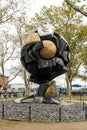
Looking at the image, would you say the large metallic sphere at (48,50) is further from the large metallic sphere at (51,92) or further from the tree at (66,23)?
the tree at (66,23)

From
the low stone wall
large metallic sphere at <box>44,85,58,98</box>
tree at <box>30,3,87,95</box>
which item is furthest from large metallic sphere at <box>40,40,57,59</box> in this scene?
tree at <box>30,3,87,95</box>

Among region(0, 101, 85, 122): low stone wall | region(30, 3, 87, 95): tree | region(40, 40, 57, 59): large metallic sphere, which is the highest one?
region(30, 3, 87, 95): tree

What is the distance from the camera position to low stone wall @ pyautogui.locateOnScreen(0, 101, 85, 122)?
21766 millimetres

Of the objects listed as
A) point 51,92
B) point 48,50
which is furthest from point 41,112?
point 48,50

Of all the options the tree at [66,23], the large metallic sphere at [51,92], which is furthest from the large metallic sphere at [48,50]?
the tree at [66,23]

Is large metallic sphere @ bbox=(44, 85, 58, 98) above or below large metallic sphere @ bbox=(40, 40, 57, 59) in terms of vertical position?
below

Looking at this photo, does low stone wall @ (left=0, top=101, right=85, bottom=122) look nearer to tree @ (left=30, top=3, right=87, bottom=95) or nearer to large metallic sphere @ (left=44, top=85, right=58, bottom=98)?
large metallic sphere @ (left=44, top=85, right=58, bottom=98)

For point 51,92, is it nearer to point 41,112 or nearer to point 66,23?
point 41,112

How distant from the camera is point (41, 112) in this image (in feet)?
72.1

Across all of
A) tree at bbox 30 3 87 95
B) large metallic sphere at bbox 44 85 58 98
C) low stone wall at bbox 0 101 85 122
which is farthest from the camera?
tree at bbox 30 3 87 95

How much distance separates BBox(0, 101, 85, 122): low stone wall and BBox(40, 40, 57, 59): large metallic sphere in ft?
10.8

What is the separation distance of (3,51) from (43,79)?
29.7 meters

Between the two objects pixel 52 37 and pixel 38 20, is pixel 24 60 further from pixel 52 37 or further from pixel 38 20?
pixel 38 20

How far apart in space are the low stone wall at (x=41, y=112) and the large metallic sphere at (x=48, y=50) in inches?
130
